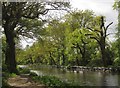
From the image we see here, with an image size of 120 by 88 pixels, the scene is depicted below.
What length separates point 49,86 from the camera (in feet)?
55.0

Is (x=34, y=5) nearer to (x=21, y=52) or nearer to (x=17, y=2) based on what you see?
(x=17, y=2)

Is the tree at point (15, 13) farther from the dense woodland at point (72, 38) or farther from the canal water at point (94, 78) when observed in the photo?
the canal water at point (94, 78)

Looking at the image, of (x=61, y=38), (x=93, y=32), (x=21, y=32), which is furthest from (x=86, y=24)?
(x=21, y=32)

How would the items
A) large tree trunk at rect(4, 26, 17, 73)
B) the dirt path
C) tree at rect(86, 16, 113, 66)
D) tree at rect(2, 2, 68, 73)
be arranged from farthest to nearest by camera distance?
1. tree at rect(86, 16, 113, 66)
2. large tree trunk at rect(4, 26, 17, 73)
3. tree at rect(2, 2, 68, 73)
4. the dirt path

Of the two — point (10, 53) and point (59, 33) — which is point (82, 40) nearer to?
point (59, 33)

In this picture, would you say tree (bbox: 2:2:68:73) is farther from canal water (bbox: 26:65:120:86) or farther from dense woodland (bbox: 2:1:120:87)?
canal water (bbox: 26:65:120:86)

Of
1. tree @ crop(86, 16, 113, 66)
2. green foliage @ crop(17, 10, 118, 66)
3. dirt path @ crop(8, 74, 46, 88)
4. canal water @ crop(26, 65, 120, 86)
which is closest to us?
dirt path @ crop(8, 74, 46, 88)

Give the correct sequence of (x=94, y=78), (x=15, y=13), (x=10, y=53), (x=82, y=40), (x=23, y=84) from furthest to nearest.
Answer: (x=82, y=40)
(x=94, y=78)
(x=10, y=53)
(x=15, y=13)
(x=23, y=84)

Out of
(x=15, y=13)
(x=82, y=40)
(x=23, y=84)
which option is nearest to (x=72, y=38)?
(x=82, y=40)

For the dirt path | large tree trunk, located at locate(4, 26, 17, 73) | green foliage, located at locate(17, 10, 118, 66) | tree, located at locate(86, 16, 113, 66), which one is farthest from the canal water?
green foliage, located at locate(17, 10, 118, 66)

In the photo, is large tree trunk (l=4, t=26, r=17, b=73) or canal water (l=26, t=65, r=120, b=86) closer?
canal water (l=26, t=65, r=120, b=86)

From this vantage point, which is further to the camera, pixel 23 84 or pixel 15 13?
pixel 15 13

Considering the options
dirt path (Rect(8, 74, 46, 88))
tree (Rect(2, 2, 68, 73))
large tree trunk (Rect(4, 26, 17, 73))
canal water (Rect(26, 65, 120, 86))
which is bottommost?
canal water (Rect(26, 65, 120, 86))

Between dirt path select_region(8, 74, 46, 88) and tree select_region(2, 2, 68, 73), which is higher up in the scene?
tree select_region(2, 2, 68, 73)
